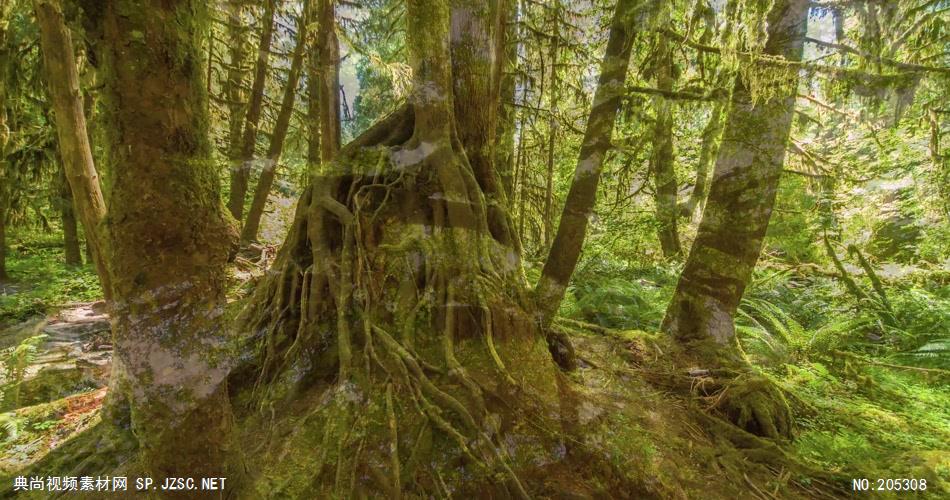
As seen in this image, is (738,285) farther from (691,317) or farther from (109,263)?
(109,263)

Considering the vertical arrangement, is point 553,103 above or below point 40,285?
above

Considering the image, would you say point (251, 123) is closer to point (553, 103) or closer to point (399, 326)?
point (553, 103)

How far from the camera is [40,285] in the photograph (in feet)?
27.1

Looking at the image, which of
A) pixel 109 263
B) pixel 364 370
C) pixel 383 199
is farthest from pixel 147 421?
pixel 383 199

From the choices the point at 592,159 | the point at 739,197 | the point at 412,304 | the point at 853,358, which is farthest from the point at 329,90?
the point at 853,358

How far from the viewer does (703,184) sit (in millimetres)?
8172

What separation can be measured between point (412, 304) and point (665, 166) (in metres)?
7.07

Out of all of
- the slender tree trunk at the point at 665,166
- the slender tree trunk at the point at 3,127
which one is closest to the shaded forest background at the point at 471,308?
the slender tree trunk at the point at 665,166

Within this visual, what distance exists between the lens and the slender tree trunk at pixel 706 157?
6.10 m

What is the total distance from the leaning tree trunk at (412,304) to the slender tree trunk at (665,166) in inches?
105

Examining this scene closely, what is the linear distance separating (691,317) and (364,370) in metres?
3.40

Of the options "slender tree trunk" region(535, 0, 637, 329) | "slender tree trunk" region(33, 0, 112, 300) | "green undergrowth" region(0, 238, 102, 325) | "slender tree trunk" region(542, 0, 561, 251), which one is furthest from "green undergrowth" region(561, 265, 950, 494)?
"green undergrowth" region(0, 238, 102, 325)

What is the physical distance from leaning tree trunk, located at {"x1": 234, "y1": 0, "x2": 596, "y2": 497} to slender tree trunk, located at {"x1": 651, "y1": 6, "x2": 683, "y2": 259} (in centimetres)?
267

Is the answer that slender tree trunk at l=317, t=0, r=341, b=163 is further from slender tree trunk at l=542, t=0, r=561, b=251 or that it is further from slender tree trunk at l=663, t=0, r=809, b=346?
slender tree trunk at l=663, t=0, r=809, b=346
